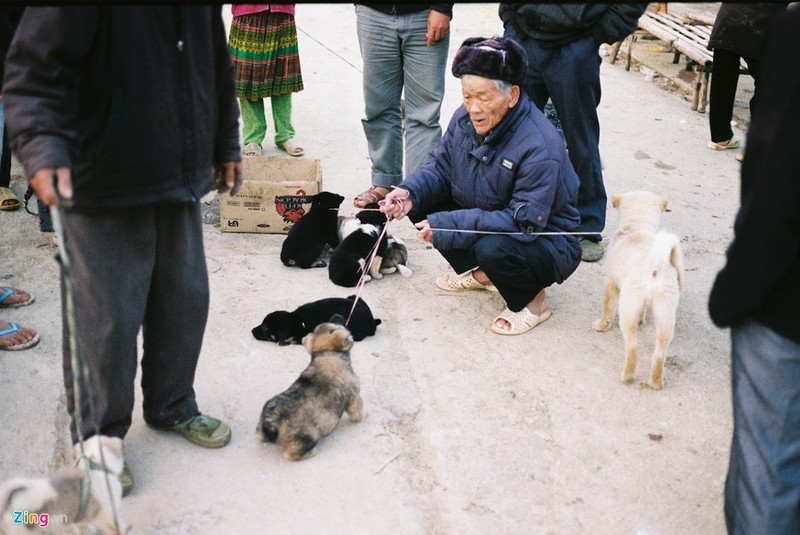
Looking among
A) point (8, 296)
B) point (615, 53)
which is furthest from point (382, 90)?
point (615, 53)

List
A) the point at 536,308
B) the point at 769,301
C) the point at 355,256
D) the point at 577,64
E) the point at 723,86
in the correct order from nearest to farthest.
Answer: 1. the point at 769,301
2. the point at 536,308
3. the point at 355,256
4. the point at 577,64
5. the point at 723,86

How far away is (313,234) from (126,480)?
213 cm

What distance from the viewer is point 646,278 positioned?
367 cm

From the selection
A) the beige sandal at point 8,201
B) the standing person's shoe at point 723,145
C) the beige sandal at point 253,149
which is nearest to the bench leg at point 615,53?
the standing person's shoe at point 723,145

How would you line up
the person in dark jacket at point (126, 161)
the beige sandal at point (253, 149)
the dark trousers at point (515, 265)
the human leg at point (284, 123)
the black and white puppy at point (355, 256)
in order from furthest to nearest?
the human leg at point (284, 123) < the beige sandal at point (253, 149) < the black and white puppy at point (355, 256) < the dark trousers at point (515, 265) < the person in dark jacket at point (126, 161)

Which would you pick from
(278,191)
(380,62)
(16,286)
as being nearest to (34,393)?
(16,286)

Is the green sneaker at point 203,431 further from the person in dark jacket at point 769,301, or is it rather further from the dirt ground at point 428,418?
the person in dark jacket at point 769,301

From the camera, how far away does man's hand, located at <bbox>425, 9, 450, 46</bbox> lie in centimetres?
503

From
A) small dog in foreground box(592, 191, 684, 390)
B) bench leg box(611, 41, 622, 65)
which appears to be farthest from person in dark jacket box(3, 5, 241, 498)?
bench leg box(611, 41, 622, 65)

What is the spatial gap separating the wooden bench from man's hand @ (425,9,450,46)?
3.32 meters

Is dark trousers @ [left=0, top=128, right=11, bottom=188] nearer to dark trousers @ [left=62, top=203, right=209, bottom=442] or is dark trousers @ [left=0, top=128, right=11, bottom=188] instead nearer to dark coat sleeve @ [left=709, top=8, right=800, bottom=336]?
dark trousers @ [left=62, top=203, right=209, bottom=442]

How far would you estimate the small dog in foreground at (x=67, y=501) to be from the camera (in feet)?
8.01

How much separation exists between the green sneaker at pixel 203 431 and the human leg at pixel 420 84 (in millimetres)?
2682

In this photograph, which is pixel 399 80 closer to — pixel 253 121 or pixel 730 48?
pixel 253 121
